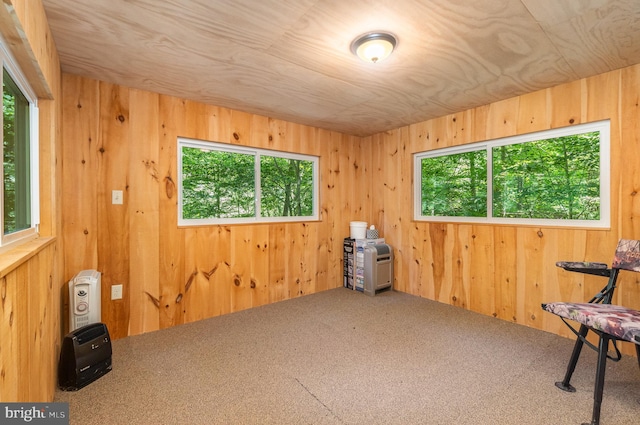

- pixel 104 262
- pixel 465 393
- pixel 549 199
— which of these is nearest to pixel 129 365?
pixel 104 262

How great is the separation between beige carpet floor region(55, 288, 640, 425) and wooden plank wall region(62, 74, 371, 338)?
0.35 meters

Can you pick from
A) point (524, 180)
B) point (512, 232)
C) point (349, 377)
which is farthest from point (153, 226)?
point (524, 180)

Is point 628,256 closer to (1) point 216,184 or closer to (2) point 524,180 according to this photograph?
(2) point 524,180

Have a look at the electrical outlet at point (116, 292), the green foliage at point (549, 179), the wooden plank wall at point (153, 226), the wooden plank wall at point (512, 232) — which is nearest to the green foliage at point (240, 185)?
the wooden plank wall at point (153, 226)

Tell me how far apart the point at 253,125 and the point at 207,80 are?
90 cm

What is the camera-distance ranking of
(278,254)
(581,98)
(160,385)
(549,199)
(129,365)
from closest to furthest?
(160,385) → (129,365) → (581,98) → (549,199) → (278,254)

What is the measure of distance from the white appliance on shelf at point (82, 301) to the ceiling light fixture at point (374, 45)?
2.51 meters

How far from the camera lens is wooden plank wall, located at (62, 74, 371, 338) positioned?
7.89 feet

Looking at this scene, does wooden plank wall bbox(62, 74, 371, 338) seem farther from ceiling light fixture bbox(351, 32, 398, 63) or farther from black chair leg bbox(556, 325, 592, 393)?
black chair leg bbox(556, 325, 592, 393)

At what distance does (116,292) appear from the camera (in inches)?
99.3

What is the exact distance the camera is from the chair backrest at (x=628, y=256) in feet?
6.15

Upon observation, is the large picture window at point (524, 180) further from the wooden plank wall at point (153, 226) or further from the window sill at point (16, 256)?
the window sill at point (16, 256)

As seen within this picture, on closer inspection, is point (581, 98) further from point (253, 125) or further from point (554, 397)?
point (253, 125)

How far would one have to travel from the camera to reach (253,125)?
11.0 ft
